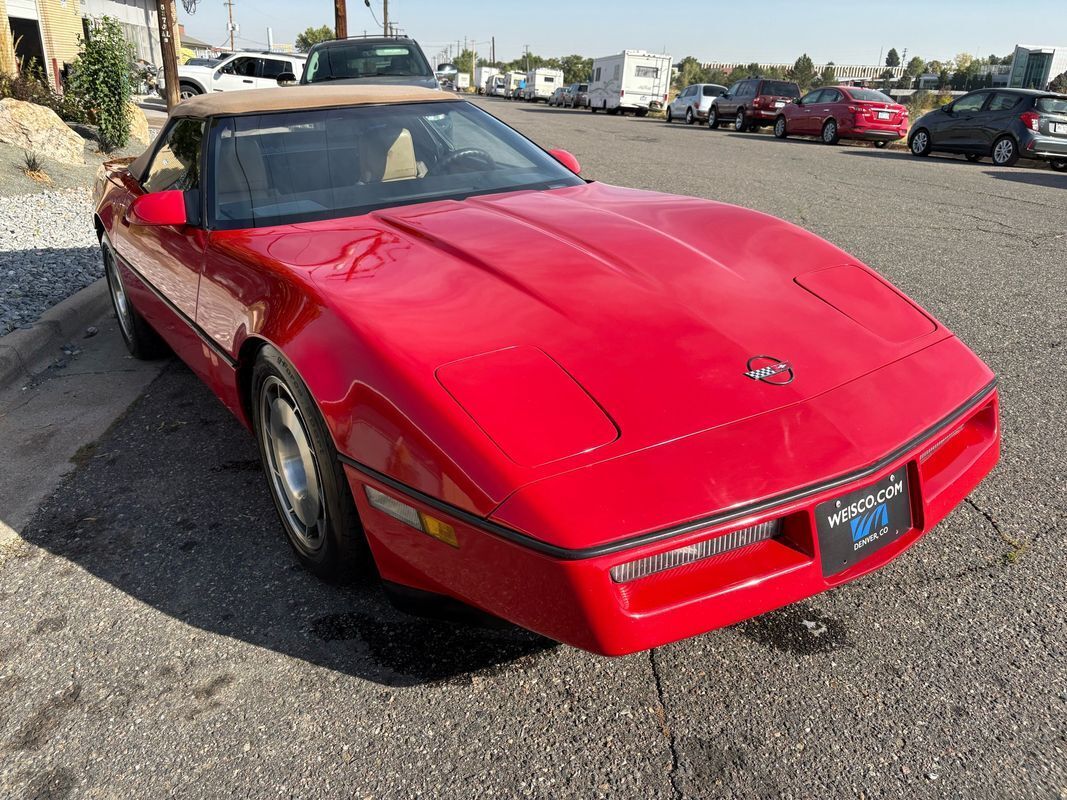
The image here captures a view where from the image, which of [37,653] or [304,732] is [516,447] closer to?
[304,732]

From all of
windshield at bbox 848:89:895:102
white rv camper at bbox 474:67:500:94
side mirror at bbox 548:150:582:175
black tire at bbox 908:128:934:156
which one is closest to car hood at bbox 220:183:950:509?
side mirror at bbox 548:150:582:175

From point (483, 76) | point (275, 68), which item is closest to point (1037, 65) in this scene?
point (483, 76)

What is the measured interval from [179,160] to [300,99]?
63 centimetres

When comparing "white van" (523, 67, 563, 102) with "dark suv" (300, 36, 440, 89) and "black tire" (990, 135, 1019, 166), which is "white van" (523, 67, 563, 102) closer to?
"black tire" (990, 135, 1019, 166)

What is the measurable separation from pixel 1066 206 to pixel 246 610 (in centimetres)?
1065

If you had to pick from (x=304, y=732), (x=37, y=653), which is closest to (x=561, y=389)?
(x=304, y=732)

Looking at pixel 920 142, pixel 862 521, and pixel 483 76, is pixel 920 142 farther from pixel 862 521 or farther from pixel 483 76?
pixel 483 76

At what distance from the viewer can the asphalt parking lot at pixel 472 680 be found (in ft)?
5.91

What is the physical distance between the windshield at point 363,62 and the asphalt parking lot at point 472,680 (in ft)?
36.6

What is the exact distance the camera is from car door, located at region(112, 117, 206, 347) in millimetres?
2996

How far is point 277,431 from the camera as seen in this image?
2518 millimetres

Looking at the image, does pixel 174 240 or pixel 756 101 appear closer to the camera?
pixel 174 240

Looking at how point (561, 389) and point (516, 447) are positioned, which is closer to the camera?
point (516, 447)

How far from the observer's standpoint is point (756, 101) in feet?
76.5
